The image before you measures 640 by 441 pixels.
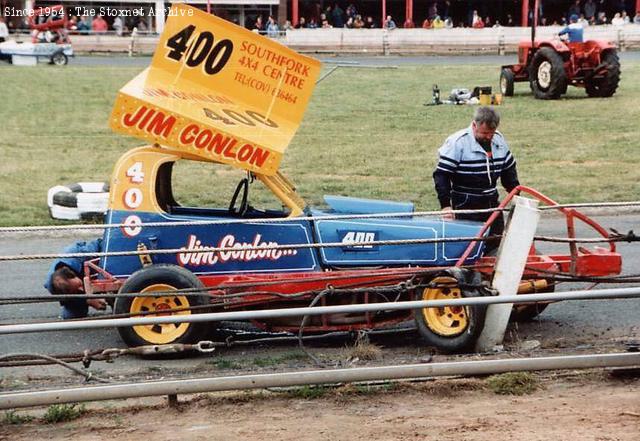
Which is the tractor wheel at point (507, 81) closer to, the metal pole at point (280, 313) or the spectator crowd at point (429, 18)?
the spectator crowd at point (429, 18)

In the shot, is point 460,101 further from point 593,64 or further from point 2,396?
point 2,396

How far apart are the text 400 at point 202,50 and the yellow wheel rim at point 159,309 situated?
1.78 m

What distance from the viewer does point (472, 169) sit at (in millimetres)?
8875

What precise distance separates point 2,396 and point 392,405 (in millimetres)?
2355

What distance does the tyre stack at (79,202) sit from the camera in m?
13.2

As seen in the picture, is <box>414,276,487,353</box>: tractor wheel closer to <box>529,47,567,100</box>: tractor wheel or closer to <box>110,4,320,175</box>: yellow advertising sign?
<box>110,4,320,175</box>: yellow advertising sign

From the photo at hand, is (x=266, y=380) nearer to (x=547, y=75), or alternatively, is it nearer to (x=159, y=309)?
(x=159, y=309)

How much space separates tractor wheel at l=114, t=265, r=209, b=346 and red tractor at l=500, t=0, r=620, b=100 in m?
18.8

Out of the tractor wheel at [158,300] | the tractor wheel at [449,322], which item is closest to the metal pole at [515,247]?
the tractor wheel at [449,322]

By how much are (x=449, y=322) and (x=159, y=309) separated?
81.6 inches

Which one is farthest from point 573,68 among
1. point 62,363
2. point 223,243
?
point 62,363

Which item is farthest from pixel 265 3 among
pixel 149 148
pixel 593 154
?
pixel 149 148

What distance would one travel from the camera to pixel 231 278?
8148 millimetres

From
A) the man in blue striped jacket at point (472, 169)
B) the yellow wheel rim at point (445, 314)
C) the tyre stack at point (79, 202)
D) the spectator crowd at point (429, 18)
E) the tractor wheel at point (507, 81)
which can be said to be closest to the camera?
the yellow wheel rim at point (445, 314)
